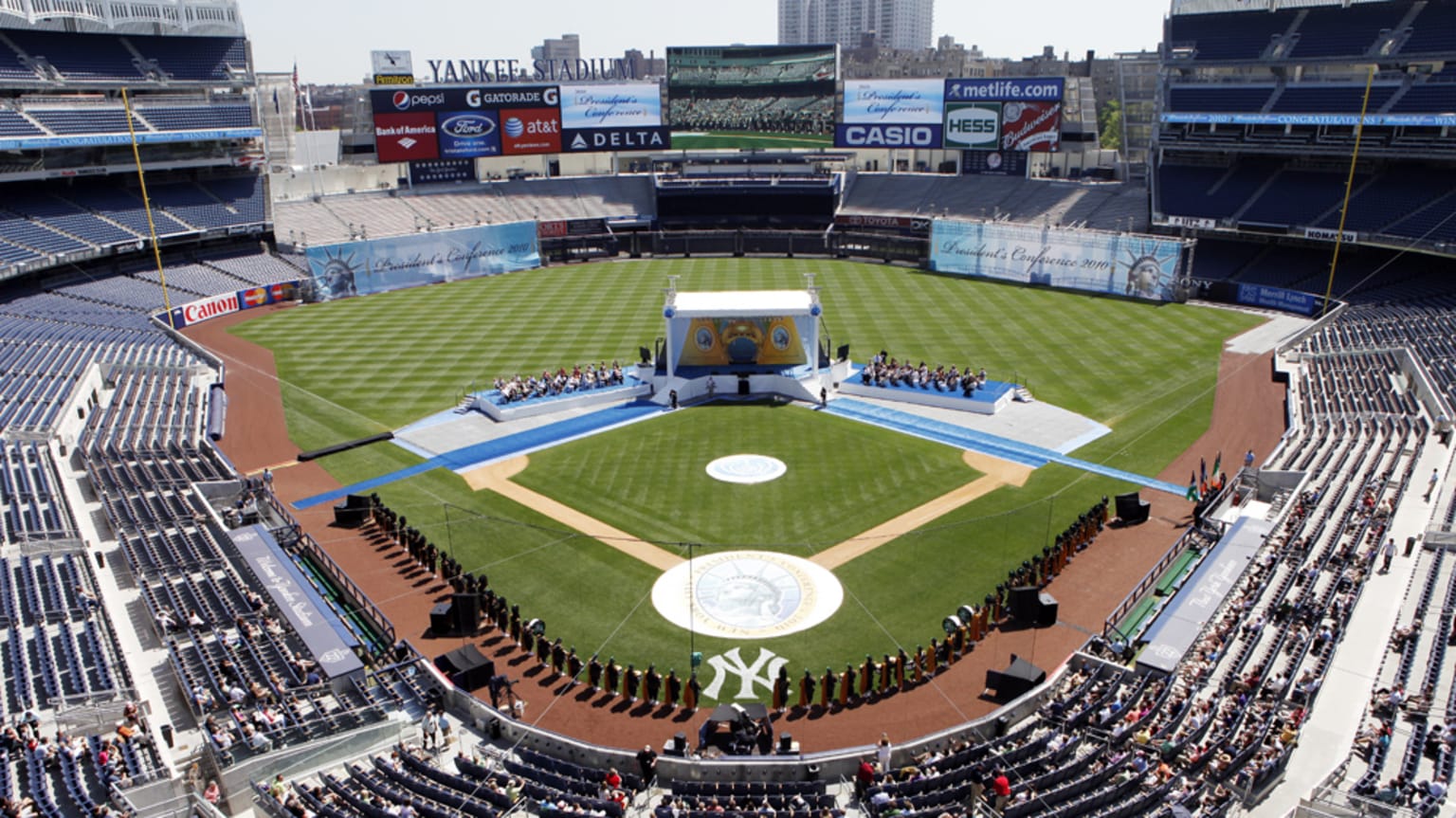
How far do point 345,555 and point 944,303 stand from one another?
36.3 meters

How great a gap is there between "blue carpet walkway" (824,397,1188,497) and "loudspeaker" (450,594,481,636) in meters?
17.5

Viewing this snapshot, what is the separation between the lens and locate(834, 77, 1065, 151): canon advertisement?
6550 cm

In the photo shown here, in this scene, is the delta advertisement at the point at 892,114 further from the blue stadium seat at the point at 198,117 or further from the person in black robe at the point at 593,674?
the person in black robe at the point at 593,674

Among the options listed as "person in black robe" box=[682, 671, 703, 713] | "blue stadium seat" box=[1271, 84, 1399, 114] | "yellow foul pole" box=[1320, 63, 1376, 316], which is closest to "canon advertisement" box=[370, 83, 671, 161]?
"blue stadium seat" box=[1271, 84, 1399, 114]

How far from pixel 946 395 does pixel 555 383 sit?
1505cm

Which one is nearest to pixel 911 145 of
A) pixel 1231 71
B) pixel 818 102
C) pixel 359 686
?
pixel 818 102

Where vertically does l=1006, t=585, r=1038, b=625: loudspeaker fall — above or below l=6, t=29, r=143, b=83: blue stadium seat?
below

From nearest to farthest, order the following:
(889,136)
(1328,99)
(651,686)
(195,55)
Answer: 1. (651,686)
2. (1328,99)
3. (195,55)
4. (889,136)

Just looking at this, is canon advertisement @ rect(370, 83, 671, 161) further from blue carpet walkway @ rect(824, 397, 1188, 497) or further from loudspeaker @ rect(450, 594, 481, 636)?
loudspeaker @ rect(450, 594, 481, 636)

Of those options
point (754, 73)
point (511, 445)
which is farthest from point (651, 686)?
point (754, 73)

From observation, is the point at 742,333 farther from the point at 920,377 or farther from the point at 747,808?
the point at 747,808

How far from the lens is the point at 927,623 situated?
2127cm

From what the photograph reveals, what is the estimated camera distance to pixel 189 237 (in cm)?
5616

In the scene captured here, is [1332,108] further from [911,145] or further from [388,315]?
[388,315]
